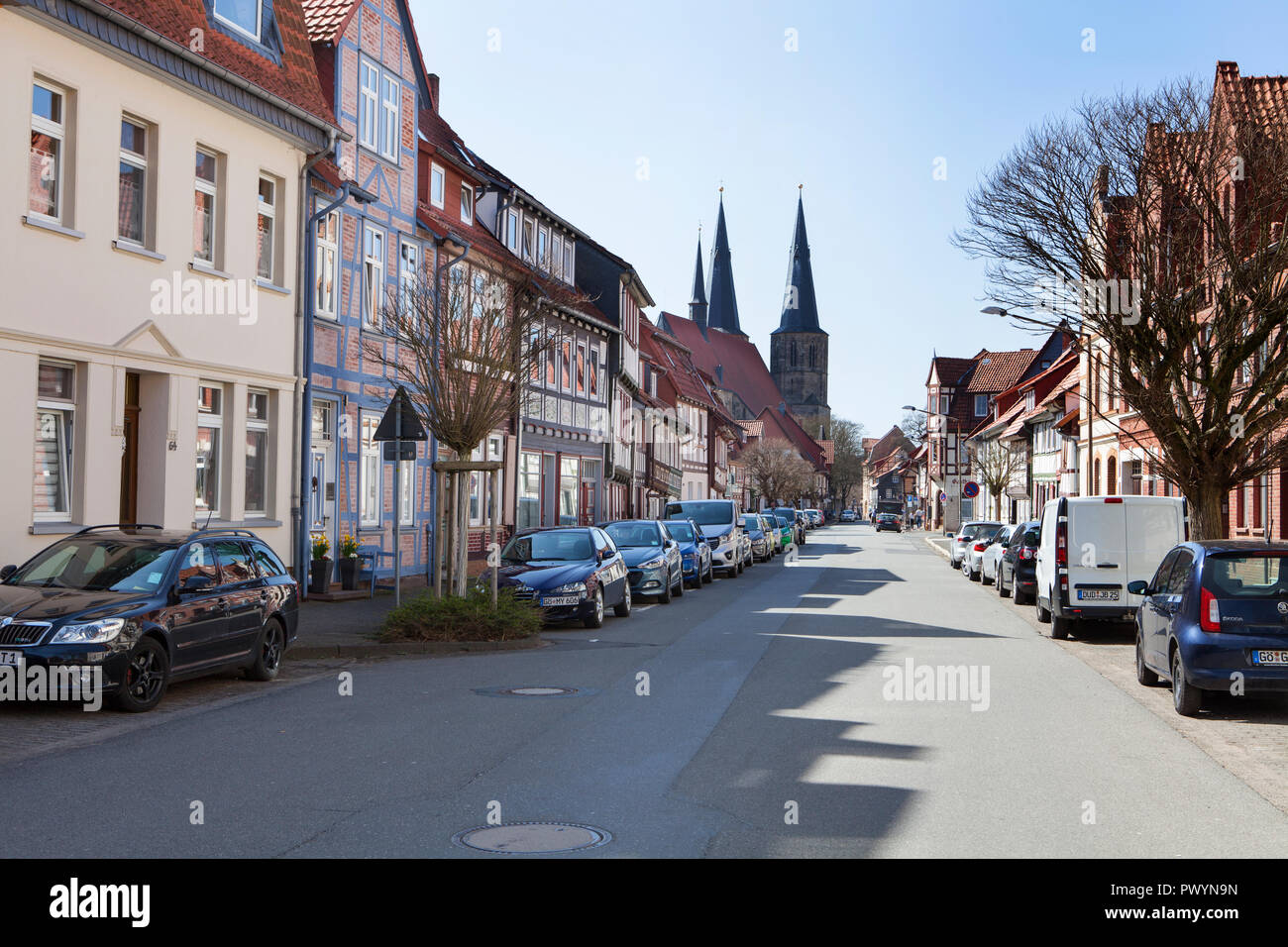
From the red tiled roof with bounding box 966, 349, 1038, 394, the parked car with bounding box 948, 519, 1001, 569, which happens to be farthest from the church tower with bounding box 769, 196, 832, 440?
the parked car with bounding box 948, 519, 1001, 569

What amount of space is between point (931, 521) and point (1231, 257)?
90.6 metres

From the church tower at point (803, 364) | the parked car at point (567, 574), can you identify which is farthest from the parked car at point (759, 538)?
the church tower at point (803, 364)

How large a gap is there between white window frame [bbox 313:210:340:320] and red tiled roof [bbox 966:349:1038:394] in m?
72.8

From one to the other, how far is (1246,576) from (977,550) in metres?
24.7

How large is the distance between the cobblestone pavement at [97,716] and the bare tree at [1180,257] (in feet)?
45.5

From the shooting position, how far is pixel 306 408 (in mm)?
21953

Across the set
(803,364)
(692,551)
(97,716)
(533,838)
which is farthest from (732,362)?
(533,838)

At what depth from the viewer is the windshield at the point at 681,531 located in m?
30.7

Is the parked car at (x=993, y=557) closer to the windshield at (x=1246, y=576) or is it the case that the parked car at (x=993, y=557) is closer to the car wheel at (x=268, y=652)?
the windshield at (x=1246, y=576)

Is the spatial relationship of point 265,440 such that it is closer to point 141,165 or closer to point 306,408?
point 306,408

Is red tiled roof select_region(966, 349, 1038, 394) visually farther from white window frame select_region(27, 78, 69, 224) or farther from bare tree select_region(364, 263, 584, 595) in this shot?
white window frame select_region(27, 78, 69, 224)

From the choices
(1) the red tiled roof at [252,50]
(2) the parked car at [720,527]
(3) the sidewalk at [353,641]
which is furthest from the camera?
(2) the parked car at [720,527]

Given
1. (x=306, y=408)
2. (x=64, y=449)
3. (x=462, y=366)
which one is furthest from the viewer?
(x=306, y=408)

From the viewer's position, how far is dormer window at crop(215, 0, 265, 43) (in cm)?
1953
